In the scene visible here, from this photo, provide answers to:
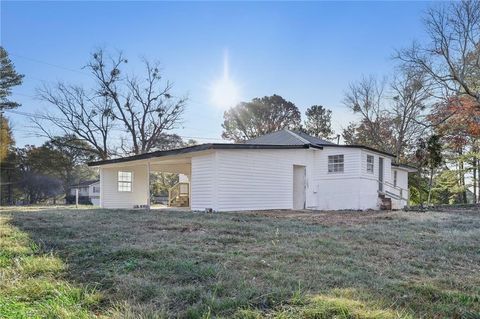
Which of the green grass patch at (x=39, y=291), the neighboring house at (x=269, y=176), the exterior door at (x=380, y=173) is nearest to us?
the green grass patch at (x=39, y=291)

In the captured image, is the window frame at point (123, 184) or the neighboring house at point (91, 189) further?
the neighboring house at point (91, 189)

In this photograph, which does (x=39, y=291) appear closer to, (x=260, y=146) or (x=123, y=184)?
(x=260, y=146)

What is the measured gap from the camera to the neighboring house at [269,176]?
12.6m

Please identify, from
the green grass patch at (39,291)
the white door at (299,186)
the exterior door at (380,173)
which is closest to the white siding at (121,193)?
the white door at (299,186)

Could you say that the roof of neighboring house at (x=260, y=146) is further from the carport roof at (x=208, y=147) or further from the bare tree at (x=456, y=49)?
the bare tree at (x=456, y=49)

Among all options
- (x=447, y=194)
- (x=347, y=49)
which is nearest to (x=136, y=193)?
(x=347, y=49)

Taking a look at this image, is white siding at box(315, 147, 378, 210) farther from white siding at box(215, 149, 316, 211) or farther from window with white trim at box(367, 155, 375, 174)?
white siding at box(215, 149, 316, 211)

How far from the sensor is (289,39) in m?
12.4

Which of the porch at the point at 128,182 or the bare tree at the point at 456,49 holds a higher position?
the bare tree at the point at 456,49

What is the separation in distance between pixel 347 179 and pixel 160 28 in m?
9.54

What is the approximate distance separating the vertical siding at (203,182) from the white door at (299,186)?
4.42m

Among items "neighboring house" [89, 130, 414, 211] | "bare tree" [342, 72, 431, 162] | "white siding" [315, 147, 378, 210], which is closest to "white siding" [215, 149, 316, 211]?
"neighboring house" [89, 130, 414, 211]

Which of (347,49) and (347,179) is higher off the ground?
(347,49)

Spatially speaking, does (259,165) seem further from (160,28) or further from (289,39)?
(160,28)
